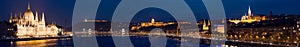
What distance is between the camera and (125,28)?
246 feet

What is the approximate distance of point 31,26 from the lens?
46.9 m

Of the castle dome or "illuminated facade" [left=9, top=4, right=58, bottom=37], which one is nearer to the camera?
"illuminated facade" [left=9, top=4, right=58, bottom=37]

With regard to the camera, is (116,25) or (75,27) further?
(116,25)

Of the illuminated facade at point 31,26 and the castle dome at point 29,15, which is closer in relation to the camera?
the illuminated facade at point 31,26

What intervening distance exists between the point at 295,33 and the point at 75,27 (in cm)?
4251

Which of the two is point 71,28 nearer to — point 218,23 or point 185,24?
point 185,24

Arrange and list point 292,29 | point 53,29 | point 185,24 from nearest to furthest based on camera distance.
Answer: point 292,29, point 53,29, point 185,24

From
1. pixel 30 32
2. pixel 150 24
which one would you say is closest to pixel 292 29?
pixel 30 32

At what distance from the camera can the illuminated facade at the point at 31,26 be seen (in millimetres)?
44594

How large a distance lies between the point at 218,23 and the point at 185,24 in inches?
507

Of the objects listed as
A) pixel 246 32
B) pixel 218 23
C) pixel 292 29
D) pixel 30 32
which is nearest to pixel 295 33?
pixel 292 29

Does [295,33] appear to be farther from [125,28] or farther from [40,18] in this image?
[125,28]

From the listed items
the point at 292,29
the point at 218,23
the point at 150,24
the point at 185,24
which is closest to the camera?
the point at 292,29

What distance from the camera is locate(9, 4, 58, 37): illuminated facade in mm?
44594
